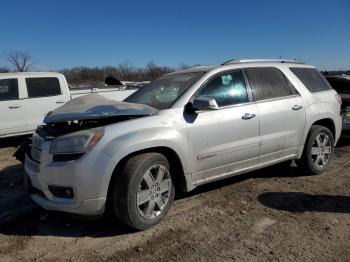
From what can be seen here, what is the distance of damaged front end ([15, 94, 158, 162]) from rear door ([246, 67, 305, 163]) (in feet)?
5.26

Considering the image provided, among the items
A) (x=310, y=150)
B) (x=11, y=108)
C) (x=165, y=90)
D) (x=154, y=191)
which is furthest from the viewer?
(x=11, y=108)

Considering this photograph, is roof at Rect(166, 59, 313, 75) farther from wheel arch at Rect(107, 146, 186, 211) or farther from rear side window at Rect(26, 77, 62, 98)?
rear side window at Rect(26, 77, 62, 98)

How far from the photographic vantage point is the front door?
14.8ft

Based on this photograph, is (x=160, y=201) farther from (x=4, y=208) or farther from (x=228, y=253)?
(x=4, y=208)

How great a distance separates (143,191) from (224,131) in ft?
4.19

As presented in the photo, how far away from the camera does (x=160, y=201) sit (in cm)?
422

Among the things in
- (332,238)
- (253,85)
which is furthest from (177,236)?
(253,85)

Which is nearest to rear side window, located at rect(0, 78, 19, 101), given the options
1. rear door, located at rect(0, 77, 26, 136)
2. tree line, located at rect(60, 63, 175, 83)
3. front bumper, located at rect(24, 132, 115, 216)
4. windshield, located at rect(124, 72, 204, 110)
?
rear door, located at rect(0, 77, 26, 136)

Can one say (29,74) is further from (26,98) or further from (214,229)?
(214,229)

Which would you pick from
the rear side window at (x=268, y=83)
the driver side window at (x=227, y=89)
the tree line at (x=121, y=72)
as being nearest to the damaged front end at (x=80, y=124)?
the driver side window at (x=227, y=89)

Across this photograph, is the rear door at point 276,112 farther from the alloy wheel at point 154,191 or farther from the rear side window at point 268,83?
the alloy wheel at point 154,191

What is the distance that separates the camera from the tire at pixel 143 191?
387 centimetres

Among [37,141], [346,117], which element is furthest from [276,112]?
[346,117]

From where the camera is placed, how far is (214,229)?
161 inches
